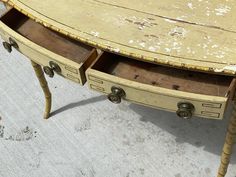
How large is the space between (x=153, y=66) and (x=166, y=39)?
0.35 ft

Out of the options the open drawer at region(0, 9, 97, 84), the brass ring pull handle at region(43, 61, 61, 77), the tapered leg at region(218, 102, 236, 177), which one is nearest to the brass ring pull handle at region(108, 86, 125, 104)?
the open drawer at region(0, 9, 97, 84)

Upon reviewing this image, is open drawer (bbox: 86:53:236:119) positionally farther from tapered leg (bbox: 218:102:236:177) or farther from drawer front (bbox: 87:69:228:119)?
tapered leg (bbox: 218:102:236:177)

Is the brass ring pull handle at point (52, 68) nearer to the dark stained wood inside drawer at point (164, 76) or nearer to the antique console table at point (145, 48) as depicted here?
the antique console table at point (145, 48)

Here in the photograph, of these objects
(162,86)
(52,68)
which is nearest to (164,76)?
(162,86)

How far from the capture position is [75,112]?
202 centimetres

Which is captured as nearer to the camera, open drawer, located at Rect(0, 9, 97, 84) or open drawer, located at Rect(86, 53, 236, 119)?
open drawer, located at Rect(86, 53, 236, 119)

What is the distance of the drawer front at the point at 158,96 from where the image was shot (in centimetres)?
108

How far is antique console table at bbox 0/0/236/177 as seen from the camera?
112 cm

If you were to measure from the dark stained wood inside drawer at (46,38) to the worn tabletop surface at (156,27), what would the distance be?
8 cm

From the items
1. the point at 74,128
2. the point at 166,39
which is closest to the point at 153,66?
the point at 166,39

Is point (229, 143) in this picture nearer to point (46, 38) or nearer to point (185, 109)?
point (185, 109)

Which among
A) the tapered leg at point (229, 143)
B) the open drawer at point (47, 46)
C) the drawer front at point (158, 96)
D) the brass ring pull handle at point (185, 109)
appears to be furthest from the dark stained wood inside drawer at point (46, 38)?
the tapered leg at point (229, 143)

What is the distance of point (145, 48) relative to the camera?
3.83 ft

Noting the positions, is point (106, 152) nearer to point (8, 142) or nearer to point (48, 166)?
point (48, 166)
